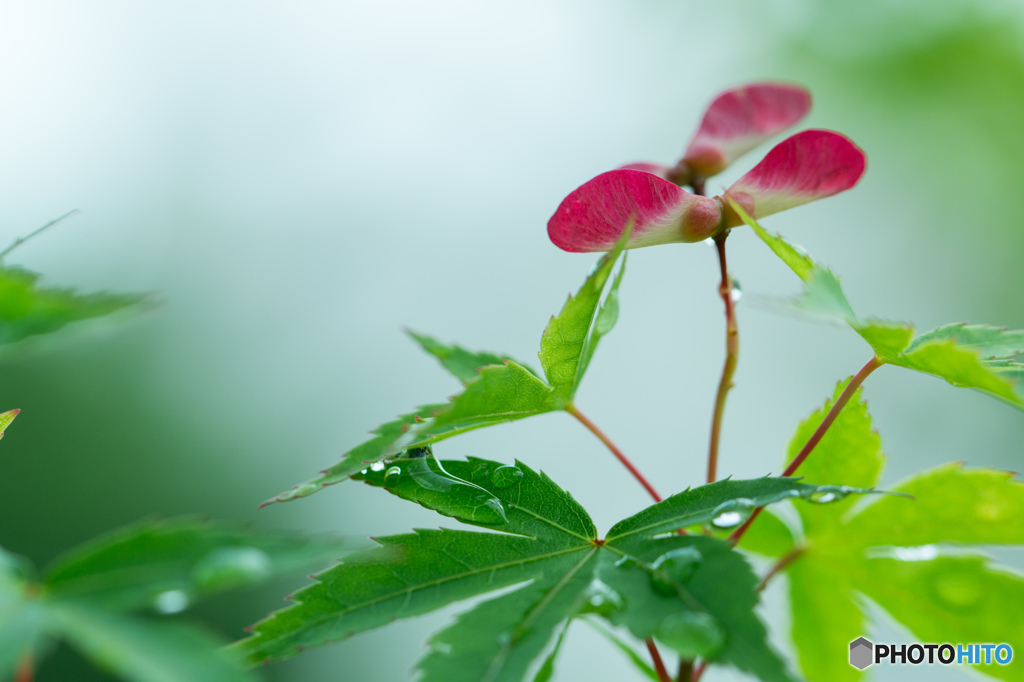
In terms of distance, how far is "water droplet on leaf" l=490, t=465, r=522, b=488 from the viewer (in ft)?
1.64

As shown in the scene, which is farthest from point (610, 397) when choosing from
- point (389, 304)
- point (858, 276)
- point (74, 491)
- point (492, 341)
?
point (74, 491)

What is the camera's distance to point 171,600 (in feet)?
0.98

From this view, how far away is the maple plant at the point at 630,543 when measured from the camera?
0.30m

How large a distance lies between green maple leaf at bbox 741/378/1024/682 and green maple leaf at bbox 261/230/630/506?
0.22m

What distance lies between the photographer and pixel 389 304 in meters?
4.91

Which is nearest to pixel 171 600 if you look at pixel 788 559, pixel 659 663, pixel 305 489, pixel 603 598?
pixel 305 489

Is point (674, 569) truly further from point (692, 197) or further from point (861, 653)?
point (861, 653)

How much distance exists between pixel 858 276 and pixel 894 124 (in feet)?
4.02

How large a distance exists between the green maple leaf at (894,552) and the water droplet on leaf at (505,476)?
0.91 feet

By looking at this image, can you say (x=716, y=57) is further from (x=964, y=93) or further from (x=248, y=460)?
(x=248, y=460)

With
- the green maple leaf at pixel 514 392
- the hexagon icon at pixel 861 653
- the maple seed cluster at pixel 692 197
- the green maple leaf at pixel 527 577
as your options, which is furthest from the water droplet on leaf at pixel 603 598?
the hexagon icon at pixel 861 653

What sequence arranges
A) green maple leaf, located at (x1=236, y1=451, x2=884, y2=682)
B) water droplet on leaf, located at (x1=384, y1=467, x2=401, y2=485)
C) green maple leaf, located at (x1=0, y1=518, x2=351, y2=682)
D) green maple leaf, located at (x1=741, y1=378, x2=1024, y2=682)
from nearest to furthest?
green maple leaf, located at (x1=0, y1=518, x2=351, y2=682) < green maple leaf, located at (x1=236, y1=451, x2=884, y2=682) < water droplet on leaf, located at (x1=384, y1=467, x2=401, y2=485) < green maple leaf, located at (x1=741, y1=378, x2=1024, y2=682)

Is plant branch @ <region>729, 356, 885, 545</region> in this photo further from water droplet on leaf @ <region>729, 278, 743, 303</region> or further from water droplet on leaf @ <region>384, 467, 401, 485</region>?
water droplet on leaf @ <region>384, 467, 401, 485</region>

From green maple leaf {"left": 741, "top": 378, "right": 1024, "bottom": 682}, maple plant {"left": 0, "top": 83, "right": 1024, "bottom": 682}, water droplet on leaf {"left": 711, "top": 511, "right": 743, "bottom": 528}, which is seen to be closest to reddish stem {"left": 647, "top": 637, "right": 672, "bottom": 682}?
maple plant {"left": 0, "top": 83, "right": 1024, "bottom": 682}
